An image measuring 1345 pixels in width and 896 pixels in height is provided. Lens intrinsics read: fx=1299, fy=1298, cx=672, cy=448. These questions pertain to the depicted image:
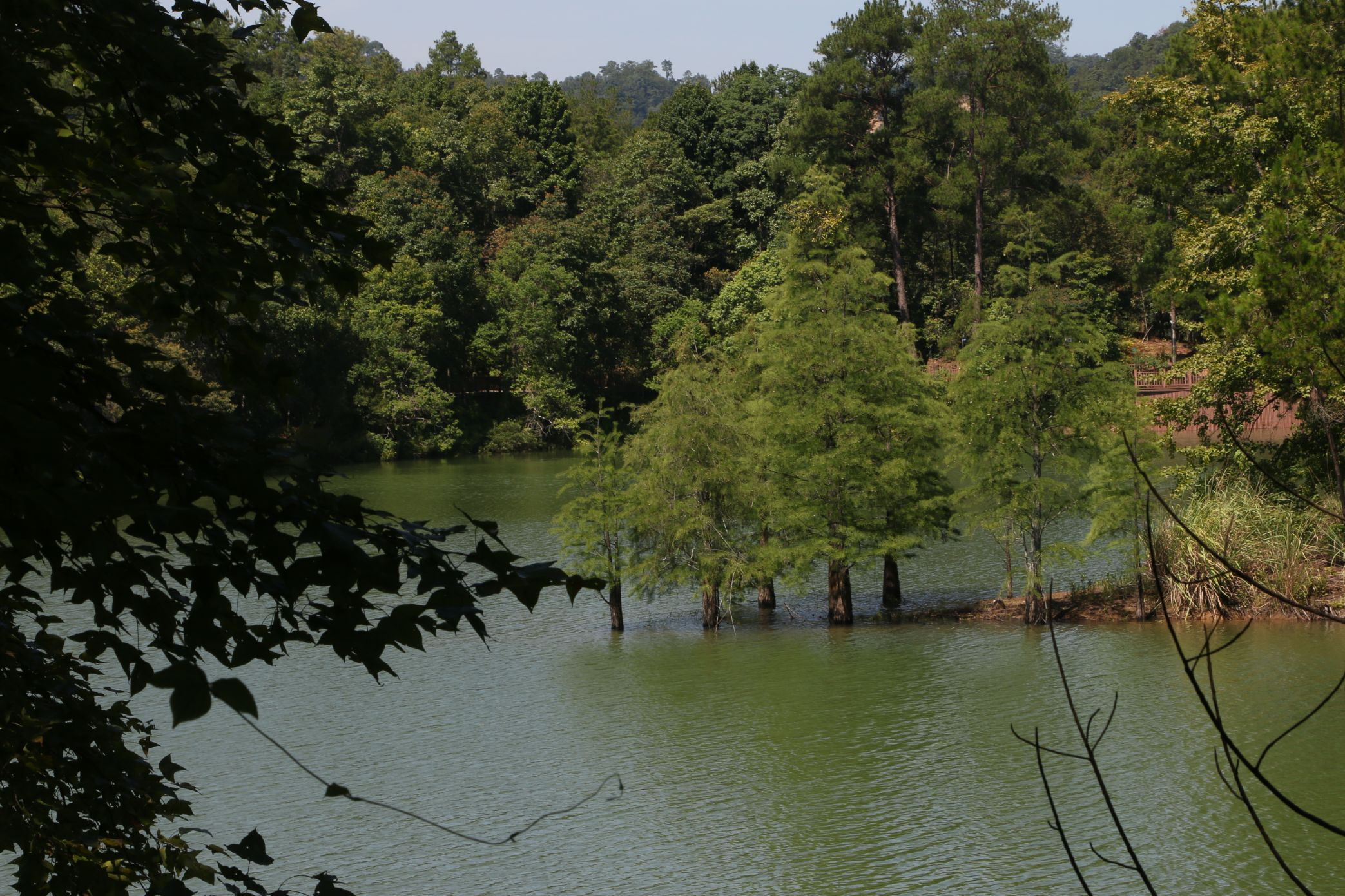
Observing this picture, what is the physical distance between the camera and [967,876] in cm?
908

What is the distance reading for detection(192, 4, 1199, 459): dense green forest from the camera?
39.1 metres

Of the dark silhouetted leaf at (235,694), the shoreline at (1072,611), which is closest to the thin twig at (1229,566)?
the dark silhouetted leaf at (235,694)

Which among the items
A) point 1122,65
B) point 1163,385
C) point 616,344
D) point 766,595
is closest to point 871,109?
point 616,344

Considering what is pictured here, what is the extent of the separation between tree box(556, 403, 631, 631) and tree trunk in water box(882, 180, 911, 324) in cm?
2551

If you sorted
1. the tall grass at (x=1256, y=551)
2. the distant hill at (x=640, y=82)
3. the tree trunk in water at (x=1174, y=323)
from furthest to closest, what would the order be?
the distant hill at (x=640, y=82), the tree trunk in water at (x=1174, y=323), the tall grass at (x=1256, y=551)

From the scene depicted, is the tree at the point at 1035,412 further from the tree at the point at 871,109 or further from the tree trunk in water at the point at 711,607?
the tree at the point at 871,109

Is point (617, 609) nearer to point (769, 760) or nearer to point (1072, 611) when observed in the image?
point (769, 760)

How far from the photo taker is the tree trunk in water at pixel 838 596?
54.0 feet

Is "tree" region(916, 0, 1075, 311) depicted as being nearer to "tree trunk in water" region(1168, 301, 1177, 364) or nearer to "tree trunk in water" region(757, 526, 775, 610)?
"tree trunk in water" region(1168, 301, 1177, 364)

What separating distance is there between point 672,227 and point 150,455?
4287 cm

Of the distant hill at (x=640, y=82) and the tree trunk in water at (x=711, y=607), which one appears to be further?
the distant hill at (x=640, y=82)

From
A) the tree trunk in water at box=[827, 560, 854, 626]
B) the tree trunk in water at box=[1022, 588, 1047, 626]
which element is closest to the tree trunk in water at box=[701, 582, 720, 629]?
the tree trunk in water at box=[827, 560, 854, 626]

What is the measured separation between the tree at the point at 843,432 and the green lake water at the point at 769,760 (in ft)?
3.74

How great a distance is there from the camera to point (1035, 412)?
15.9 m
